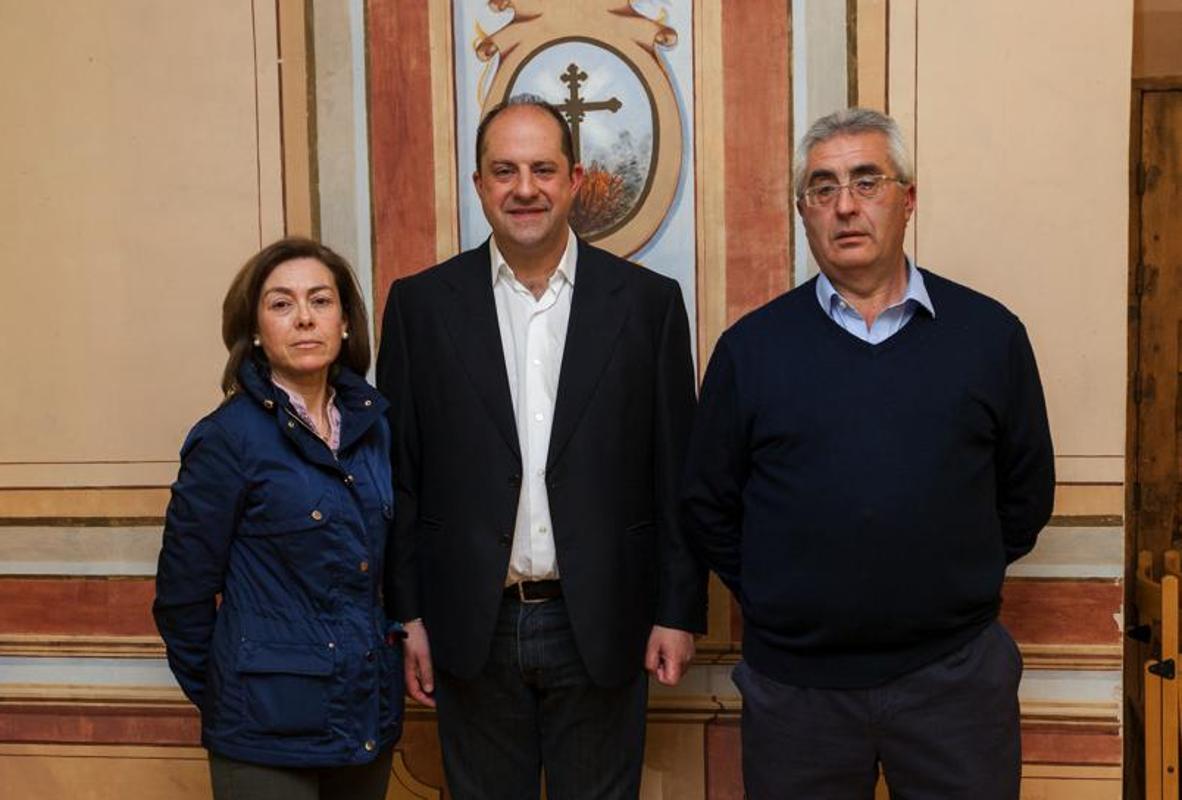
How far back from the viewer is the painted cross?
105 inches

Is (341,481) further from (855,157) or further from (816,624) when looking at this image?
(855,157)

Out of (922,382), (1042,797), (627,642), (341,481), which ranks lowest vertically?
(1042,797)

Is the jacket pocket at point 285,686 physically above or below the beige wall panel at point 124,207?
below

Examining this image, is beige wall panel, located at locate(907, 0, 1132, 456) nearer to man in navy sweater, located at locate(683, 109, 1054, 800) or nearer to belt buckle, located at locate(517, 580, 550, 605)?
man in navy sweater, located at locate(683, 109, 1054, 800)

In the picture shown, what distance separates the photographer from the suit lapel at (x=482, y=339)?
2.10m

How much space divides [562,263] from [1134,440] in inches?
71.8

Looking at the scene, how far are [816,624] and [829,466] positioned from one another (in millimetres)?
256

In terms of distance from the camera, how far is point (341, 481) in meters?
1.95

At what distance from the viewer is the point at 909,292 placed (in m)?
1.96

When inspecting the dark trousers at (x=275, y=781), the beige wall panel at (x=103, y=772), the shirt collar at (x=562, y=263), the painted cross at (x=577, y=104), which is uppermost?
the painted cross at (x=577, y=104)

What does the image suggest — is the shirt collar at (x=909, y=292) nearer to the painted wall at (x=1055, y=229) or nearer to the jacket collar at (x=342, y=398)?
the painted wall at (x=1055, y=229)

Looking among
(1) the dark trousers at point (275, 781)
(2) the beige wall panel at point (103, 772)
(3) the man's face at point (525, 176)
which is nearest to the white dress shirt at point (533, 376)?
(3) the man's face at point (525, 176)

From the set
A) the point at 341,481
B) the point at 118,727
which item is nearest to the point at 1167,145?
the point at 341,481

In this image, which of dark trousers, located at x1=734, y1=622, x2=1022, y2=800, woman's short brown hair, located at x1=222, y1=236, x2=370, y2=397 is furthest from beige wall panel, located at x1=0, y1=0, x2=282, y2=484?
dark trousers, located at x1=734, y1=622, x2=1022, y2=800
